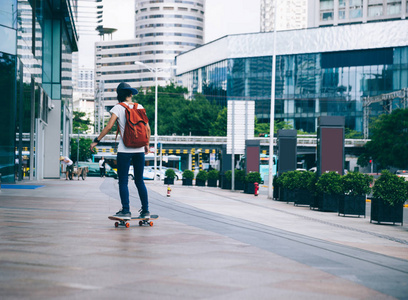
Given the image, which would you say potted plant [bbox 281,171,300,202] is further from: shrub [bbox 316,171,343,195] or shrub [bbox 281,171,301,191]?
shrub [bbox 316,171,343,195]

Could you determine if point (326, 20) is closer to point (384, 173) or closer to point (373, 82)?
point (373, 82)

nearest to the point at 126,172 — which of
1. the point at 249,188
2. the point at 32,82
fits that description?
the point at 32,82

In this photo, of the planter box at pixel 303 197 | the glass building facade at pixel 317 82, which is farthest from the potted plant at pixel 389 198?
the glass building facade at pixel 317 82

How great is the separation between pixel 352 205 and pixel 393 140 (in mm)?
46475

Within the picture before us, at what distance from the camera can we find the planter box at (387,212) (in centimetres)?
1256

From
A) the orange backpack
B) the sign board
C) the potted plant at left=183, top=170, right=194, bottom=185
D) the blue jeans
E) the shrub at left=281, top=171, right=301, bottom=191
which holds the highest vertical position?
the sign board

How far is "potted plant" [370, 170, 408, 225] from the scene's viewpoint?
12.5 metres

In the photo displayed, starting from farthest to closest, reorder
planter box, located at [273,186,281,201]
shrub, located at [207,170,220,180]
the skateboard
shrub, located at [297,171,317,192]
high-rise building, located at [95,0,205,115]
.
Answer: high-rise building, located at [95,0,205,115]
shrub, located at [207,170,220,180]
planter box, located at [273,186,281,201]
shrub, located at [297,171,317,192]
the skateboard

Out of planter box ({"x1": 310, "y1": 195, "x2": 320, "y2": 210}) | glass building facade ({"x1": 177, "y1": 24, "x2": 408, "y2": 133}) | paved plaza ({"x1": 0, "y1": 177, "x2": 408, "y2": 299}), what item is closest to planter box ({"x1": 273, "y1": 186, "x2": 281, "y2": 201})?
planter box ({"x1": 310, "y1": 195, "x2": 320, "y2": 210})

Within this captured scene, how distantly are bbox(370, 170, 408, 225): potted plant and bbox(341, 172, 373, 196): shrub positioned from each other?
1.66 meters

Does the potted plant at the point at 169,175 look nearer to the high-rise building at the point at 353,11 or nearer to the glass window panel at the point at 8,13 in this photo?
the glass window panel at the point at 8,13

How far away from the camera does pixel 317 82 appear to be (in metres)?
89.8

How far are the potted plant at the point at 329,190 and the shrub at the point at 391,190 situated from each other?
2660 mm

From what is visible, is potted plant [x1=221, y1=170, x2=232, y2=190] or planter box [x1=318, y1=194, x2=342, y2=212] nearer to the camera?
planter box [x1=318, y1=194, x2=342, y2=212]
